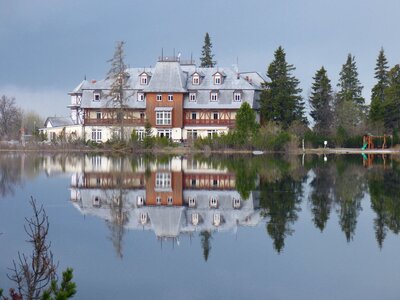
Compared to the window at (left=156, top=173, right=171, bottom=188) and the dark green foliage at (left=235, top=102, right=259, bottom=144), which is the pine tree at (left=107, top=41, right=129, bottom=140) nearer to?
the dark green foliage at (left=235, top=102, right=259, bottom=144)

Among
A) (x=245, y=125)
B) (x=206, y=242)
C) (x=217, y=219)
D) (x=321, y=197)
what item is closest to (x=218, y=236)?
(x=206, y=242)

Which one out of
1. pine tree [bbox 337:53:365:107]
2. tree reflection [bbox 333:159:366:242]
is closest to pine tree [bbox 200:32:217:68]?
pine tree [bbox 337:53:365:107]

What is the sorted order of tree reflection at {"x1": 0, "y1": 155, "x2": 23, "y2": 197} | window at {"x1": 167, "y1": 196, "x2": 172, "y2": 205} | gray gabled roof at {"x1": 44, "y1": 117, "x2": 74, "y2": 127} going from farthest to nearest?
gray gabled roof at {"x1": 44, "y1": 117, "x2": 74, "y2": 127} → tree reflection at {"x1": 0, "y1": 155, "x2": 23, "y2": 197} → window at {"x1": 167, "y1": 196, "x2": 172, "y2": 205}

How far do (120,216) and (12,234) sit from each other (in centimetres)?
328

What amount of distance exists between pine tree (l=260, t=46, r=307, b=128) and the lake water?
1408 inches

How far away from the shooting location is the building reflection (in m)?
16.5

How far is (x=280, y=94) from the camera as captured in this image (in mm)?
62344

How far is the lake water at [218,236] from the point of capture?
427 inches

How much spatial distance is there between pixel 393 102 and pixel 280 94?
36.2 ft

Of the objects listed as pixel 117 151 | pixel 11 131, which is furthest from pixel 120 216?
pixel 11 131

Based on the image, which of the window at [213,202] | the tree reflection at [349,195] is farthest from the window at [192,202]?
the tree reflection at [349,195]

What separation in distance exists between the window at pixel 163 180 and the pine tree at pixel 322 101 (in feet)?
130

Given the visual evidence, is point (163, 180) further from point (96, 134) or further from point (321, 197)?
point (96, 134)

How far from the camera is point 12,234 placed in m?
14.9
